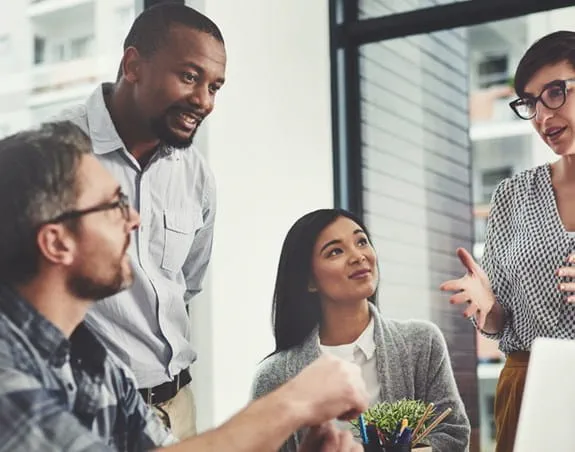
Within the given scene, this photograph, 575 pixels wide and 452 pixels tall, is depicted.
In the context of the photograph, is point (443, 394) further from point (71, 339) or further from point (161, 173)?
point (71, 339)

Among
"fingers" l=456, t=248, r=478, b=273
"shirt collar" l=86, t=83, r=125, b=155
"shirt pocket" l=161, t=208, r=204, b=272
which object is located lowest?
"fingers" l=456, t=248, r=478, b=273

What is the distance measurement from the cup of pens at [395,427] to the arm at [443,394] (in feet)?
0.56

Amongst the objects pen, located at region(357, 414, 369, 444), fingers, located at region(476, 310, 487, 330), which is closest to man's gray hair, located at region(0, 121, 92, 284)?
pen, located at region(357, 414, 369, 444)

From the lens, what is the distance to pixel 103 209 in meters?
1.93

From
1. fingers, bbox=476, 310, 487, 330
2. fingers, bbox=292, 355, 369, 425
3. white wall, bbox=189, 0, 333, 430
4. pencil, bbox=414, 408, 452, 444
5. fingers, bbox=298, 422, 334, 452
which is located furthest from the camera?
fingers, bbox=476, 310, 487, 330

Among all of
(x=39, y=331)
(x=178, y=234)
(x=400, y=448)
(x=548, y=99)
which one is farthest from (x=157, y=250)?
(x=548, y=99)

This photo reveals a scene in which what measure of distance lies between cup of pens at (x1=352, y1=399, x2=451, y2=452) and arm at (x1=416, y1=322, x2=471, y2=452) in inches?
6.8

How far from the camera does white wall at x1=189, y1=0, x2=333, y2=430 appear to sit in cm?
254

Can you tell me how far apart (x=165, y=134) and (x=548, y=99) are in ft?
3.81

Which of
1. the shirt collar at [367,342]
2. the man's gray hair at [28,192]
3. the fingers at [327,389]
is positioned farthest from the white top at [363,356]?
the man's gray hair at [28,192]

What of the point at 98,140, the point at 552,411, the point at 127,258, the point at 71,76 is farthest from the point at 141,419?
the point at 552,411

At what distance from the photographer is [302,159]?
3020 millimetres

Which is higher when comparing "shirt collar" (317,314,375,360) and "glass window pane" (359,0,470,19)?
"glass window pane" (359,0,470,19)

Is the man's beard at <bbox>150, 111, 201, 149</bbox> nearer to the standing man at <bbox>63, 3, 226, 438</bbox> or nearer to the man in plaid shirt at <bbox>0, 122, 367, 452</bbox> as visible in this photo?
the standing man at <bbox>63, 3, 226, 438</bbox>
